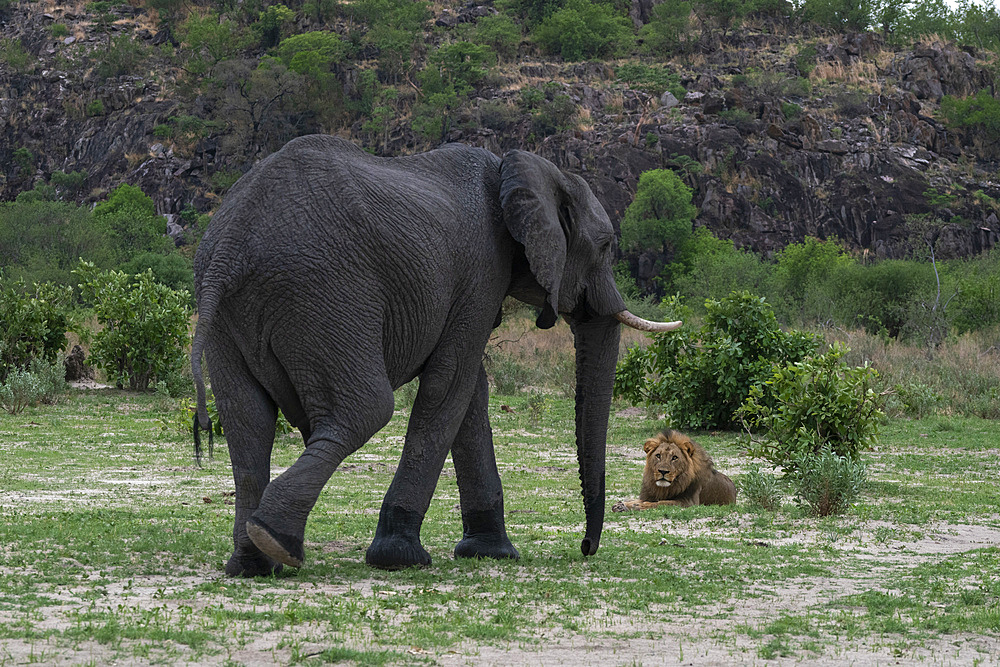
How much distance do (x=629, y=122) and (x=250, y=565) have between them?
5613 centimetres

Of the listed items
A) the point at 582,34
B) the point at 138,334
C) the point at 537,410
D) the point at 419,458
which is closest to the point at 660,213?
the point at 582,34

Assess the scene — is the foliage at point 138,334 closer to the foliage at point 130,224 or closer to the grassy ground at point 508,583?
the grassy ground at point 508,583

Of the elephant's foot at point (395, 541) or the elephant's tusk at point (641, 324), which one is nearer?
the elephant's foot at point (395, 541)

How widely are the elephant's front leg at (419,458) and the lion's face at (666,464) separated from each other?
405 cm

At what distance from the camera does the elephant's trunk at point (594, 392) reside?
7.62m

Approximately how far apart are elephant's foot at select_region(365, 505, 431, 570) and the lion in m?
3.91

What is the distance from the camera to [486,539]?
732cm

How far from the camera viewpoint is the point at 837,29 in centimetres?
7175

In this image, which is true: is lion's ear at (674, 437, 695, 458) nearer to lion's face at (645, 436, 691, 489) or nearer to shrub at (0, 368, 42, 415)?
lion's face at (645, 436, 691, 489)

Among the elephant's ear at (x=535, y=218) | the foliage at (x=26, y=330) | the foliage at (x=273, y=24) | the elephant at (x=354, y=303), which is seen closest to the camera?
the elephant at (x=354, y=303)

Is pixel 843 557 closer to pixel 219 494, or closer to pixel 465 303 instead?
pixel 465 303

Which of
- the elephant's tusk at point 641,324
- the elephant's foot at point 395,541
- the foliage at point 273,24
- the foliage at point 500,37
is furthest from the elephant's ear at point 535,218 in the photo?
the foliage at point 273,24

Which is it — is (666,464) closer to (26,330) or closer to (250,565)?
(250,565)

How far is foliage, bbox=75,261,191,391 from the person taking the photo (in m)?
20.8
